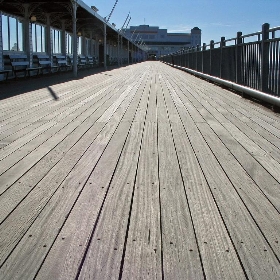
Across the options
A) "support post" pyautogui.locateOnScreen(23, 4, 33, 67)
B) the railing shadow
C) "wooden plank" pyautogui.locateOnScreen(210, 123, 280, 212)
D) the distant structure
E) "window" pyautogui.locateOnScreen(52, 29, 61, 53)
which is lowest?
"wooden plank" pyautogui.locateOnScreen(210, 123, 280, 212)

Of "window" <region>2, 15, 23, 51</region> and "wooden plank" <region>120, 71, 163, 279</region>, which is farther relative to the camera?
"window" <region>2, 15, 23, 51</region>

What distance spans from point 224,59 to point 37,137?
27.4 feet

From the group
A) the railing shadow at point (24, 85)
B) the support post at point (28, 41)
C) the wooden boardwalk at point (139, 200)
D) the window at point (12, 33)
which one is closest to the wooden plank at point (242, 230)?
the wooden boardwalk at point (139, 200)

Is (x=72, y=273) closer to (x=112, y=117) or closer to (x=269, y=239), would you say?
(x=269, y=239)

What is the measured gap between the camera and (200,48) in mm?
17688

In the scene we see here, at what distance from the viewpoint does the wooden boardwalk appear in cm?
190

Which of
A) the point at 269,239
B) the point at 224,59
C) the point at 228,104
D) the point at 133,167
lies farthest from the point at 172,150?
the point at 224,59

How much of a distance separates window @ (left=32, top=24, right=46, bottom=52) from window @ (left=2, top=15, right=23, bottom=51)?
5.90ft

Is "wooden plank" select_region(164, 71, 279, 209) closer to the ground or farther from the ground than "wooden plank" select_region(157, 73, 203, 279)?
farther from the ground

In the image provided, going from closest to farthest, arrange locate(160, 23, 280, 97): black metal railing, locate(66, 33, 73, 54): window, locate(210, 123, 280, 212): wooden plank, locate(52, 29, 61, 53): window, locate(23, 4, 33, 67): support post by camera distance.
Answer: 1. locate(210, 123, 280, 212): wooden plank
2. locate(160, 23, 280, 97): black metal railing
3. locate(23, 4, 33, 67): support post
4. locate(52, 29, 61, 53): window
5. locate(66, 33, 73, 54): window

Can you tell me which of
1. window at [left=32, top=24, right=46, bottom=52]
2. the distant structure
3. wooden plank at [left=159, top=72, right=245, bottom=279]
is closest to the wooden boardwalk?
wooden plank at [left=159, top=72, right=245, bottom=279]

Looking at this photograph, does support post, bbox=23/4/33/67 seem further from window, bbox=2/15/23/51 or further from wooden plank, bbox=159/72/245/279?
wooden plank, bbox=159/72/245/279

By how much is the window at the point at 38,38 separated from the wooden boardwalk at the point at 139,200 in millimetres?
15914

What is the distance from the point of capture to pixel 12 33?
17516mm
